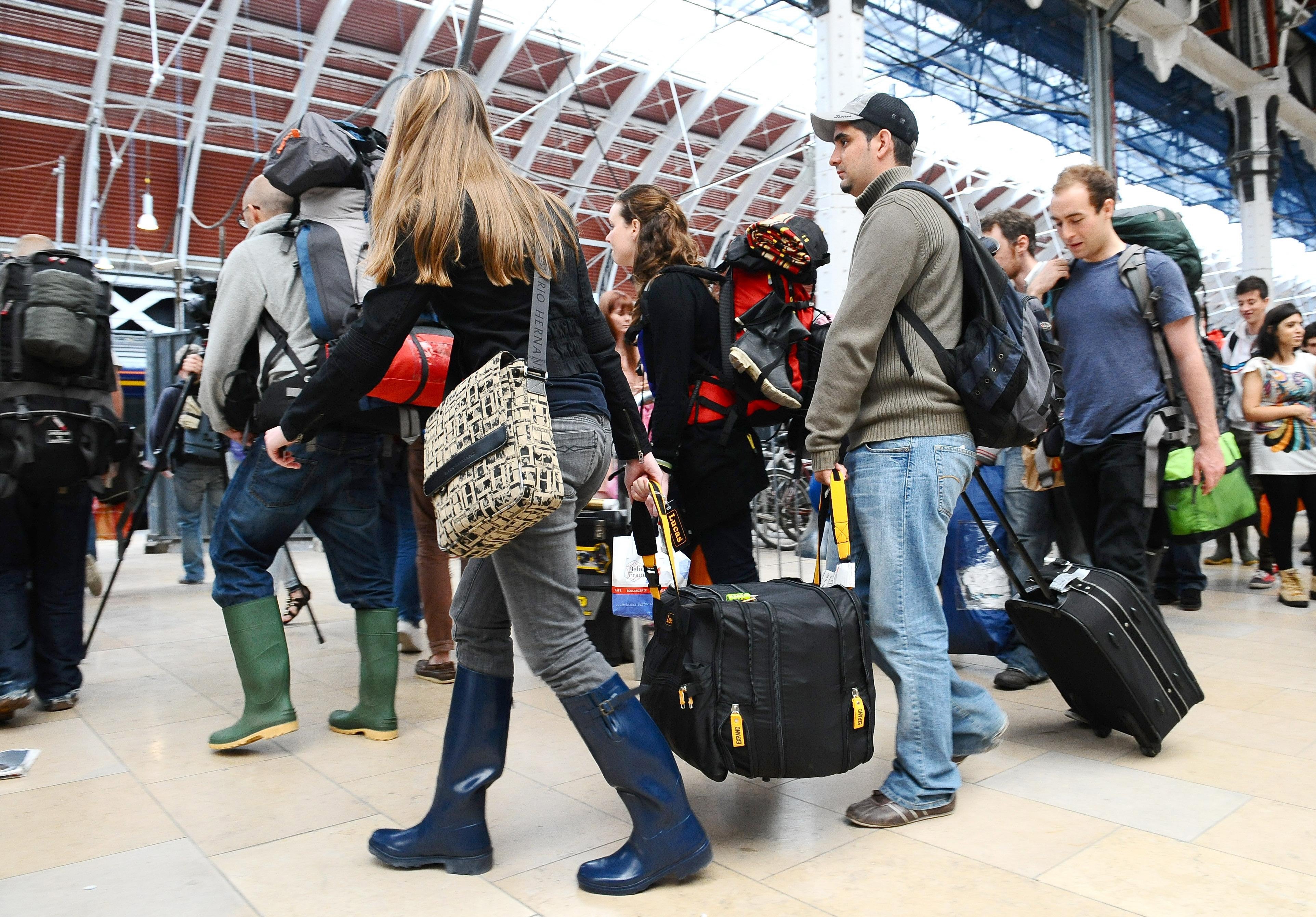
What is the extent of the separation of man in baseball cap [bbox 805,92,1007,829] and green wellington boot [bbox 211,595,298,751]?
6.47 ft

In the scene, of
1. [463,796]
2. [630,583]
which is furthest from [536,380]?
[630,583]

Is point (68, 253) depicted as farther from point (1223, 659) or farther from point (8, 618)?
point (1223, 659)

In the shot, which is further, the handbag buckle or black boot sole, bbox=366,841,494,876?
black boot sole, bbox=366,841,494,876

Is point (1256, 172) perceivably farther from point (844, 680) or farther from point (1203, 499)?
point (844, 680)

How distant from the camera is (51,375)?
388cm

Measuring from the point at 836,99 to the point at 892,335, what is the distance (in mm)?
4762

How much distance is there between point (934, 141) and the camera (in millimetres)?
33969

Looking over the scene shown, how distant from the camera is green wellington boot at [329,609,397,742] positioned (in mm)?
3635

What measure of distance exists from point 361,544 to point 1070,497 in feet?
9.03

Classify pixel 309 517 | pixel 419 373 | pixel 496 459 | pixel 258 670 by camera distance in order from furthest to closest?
1. pixel 309 517
2. pixel 258 670
3. pixel 419 373
4. pixel 496 459

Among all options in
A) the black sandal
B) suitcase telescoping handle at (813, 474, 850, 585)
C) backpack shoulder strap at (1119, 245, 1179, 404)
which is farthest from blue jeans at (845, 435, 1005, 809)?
the black sandal

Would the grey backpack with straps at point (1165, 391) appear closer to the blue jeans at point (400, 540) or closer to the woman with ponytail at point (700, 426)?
the woman with ponytail at point (700, 426)

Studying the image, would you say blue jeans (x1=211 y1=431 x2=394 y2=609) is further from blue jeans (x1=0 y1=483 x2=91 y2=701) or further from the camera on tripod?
the camera on tripod

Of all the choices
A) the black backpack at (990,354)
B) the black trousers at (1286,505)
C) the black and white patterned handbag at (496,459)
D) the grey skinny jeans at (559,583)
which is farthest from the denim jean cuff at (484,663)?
the black trousers at (1286,505)
